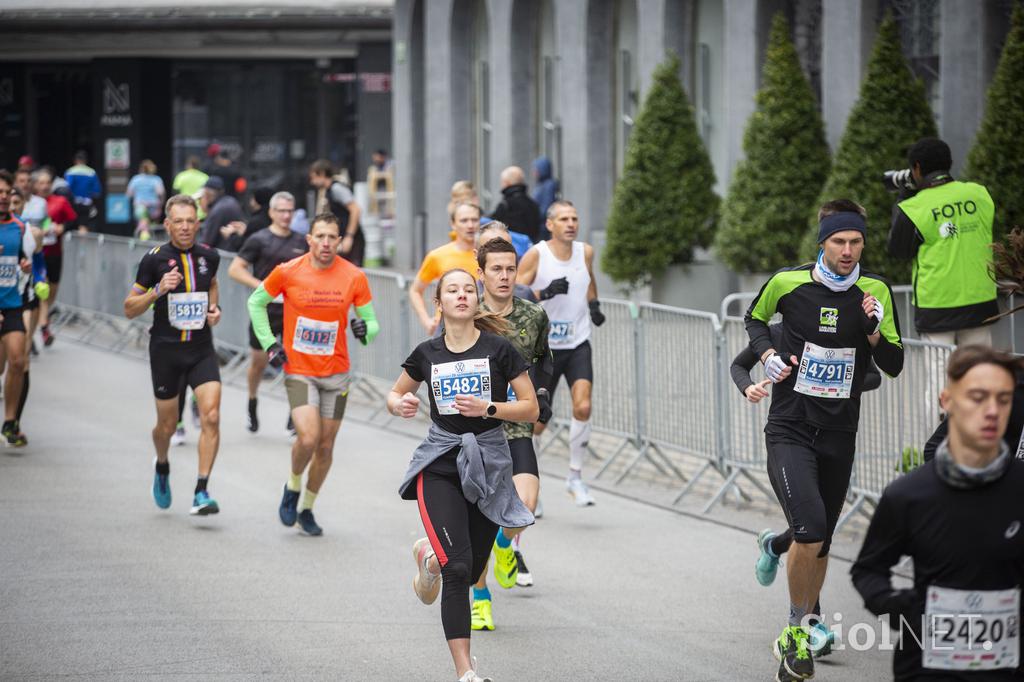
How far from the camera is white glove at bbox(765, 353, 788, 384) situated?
7.18 m

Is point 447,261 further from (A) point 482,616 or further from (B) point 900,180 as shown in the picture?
(A) point 482,616

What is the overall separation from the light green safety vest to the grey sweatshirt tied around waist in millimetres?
4382

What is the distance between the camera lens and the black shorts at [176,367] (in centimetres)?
1062

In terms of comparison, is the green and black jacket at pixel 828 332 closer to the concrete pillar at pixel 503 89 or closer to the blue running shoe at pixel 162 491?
the blue running shoe at pixel 162 491

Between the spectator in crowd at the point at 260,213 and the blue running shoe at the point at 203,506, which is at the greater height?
the spectator in crowd at the point at 260,213

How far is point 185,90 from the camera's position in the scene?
40281mm

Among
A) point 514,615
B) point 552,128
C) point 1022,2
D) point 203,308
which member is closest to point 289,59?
point 552,128

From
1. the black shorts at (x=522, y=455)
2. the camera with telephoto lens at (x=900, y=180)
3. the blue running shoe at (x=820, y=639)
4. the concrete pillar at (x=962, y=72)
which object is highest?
the concrete pillar at (x=962, y=72)

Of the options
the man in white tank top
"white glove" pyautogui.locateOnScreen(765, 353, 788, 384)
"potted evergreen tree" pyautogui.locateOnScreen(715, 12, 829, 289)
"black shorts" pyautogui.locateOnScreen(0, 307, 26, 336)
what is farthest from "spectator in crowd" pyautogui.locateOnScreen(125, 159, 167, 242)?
"white glove" pyautogui.locateOnScreen(765, 353, 788, 384)

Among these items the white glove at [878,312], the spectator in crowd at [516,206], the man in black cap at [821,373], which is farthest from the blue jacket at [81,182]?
the white glove at [878,312]

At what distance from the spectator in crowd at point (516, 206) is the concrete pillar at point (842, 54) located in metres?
4.24

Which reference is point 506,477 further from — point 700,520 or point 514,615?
point 700,520

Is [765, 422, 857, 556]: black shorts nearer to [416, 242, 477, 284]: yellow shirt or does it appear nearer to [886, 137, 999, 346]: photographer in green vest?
[886, 137, 999, 346]: photographer in green vest

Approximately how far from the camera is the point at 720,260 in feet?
65.9
